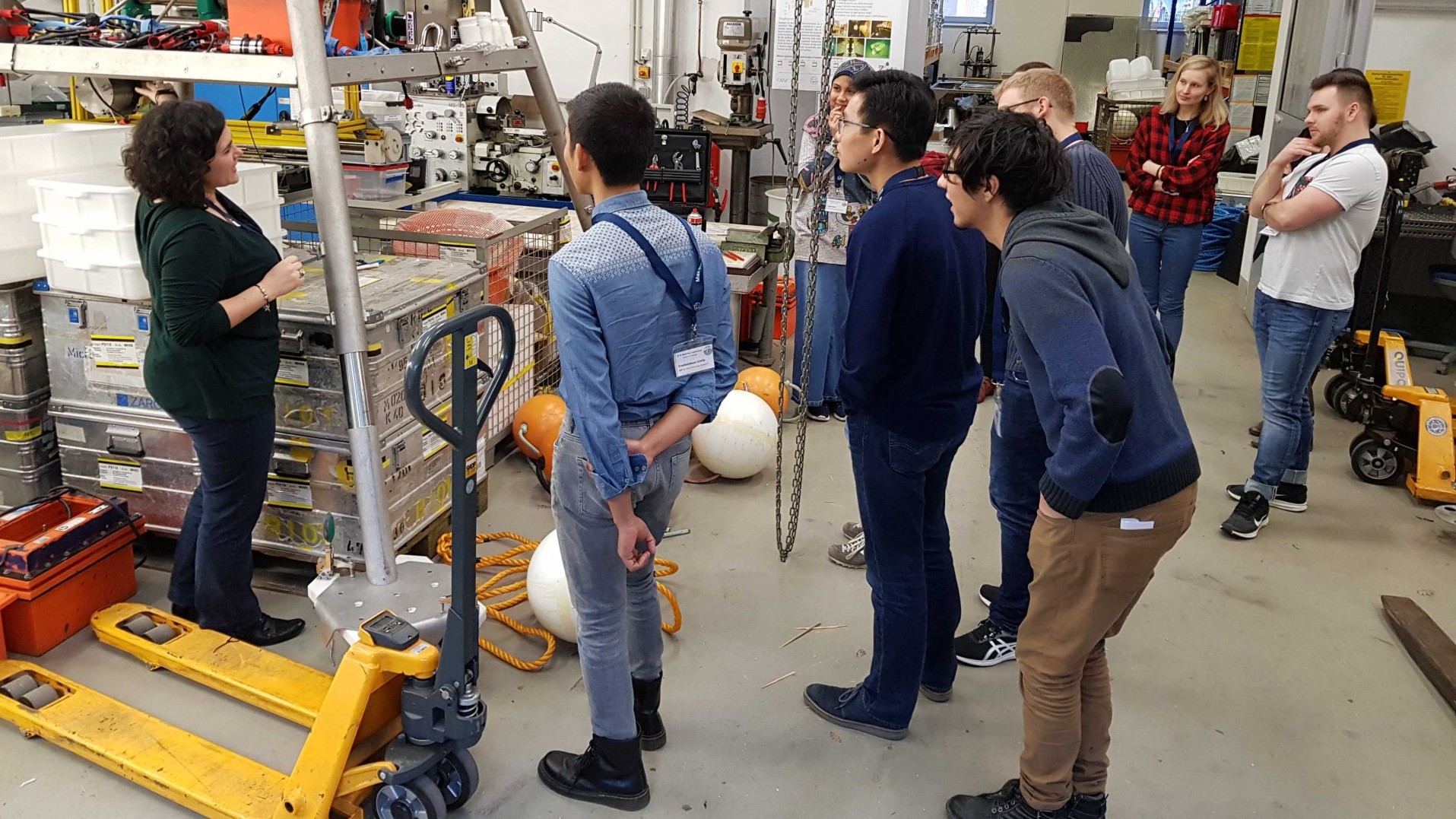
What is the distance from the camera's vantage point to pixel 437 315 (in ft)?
12.0

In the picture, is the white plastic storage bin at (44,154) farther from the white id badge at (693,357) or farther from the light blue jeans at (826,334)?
the light blue jeans at (826,334)

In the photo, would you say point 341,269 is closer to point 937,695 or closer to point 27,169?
point 27,169

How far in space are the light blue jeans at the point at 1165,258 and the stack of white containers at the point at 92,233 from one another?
13.2ft

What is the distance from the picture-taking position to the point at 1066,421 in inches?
78.8

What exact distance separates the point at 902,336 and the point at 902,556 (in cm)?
57

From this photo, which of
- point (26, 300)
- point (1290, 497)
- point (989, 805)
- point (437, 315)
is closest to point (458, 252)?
point (437, 315)

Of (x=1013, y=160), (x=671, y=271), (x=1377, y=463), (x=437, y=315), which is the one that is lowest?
(x=1377, y=463)

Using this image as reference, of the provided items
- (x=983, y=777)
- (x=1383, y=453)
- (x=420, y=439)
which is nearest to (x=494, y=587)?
(x=420, y=439)

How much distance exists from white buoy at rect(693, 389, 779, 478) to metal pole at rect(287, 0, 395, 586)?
5.69ft

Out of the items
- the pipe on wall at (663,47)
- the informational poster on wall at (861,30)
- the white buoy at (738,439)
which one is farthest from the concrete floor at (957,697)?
the pipe on wall at (663,47)

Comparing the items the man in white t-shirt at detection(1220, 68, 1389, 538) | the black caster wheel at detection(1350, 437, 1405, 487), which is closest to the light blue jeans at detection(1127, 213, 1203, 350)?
the man in white t-shirt at detection(1220, 68, 1389, 538)

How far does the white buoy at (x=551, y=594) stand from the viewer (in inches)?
126

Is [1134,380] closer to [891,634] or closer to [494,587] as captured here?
[891,634]

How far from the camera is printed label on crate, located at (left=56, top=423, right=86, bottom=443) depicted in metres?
3.57
